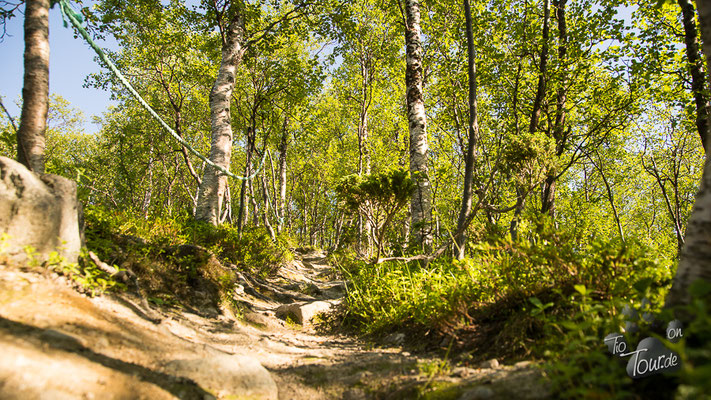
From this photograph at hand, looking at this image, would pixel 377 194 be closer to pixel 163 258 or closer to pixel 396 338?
pixel 396 338

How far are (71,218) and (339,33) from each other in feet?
31.0

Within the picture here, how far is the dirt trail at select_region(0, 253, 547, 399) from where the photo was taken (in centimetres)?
157

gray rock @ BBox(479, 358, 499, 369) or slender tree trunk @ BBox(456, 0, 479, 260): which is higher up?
slender tree trunk @ BBox(456, 0, 479, 260)

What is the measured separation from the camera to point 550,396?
1.62 metres

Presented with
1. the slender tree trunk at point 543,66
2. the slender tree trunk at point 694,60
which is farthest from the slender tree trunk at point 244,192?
the slender tree trunk at point 694,60

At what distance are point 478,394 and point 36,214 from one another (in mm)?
3527

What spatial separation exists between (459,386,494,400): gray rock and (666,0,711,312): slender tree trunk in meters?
1.06

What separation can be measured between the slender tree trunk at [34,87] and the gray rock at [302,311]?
12.6 ft

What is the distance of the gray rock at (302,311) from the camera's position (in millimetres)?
5406

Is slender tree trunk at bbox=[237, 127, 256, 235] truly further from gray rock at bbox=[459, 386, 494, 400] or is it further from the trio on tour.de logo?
the trio on tour.de logo

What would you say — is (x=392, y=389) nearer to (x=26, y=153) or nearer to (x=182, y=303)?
(x=182, y=303)

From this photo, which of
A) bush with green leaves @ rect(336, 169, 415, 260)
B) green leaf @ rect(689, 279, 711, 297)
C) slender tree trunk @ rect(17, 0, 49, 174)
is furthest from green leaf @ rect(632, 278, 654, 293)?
slender tree trunk @ rect(17, 0, 49, 174)

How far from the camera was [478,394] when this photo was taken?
5.97 feet

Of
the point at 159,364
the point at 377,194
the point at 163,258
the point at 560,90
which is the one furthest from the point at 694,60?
the point at 163,258
